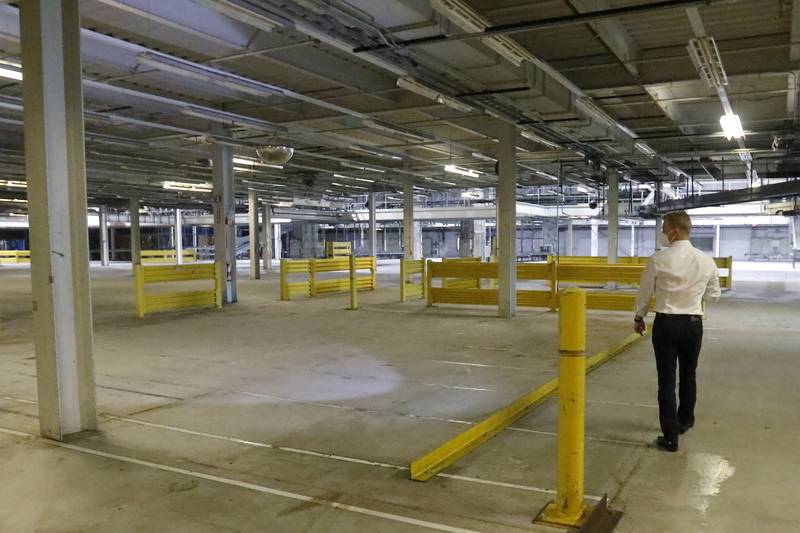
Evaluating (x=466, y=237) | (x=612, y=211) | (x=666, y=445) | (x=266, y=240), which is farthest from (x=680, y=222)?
(x=466, y=237)

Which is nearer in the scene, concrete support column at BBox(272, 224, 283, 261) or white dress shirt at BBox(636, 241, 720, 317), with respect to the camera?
white dress shirt at BBox(636, 241, 720, 317)

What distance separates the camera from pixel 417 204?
115 ft

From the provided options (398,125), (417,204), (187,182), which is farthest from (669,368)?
(417,204)

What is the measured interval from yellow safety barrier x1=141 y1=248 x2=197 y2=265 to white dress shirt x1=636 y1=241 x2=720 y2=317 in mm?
29793

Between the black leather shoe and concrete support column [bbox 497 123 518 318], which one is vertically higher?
concrete support column [bbox 497 123 518 318]

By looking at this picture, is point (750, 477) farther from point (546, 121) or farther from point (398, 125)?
point (398, 125)

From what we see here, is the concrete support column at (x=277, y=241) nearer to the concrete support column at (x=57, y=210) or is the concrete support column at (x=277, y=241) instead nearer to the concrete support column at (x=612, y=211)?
the concrete support column at (x=612, y=211)

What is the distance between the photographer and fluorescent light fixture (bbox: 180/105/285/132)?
1075 cm

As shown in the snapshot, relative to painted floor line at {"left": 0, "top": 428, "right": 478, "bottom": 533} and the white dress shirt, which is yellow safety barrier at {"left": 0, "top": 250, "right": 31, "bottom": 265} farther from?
the white dress shirt

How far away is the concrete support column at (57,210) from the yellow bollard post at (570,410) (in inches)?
149

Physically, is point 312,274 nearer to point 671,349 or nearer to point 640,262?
point 640,262

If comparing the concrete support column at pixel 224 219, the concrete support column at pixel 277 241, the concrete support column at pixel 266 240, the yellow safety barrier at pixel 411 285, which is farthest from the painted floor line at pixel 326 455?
the concrete support column at pixel 277 241

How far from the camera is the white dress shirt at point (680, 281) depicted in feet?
14.0

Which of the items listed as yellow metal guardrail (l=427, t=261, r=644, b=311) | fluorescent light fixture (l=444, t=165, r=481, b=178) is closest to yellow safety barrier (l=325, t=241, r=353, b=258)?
fluorescent light fixture (l=444, t=165, r=481, b=178)
